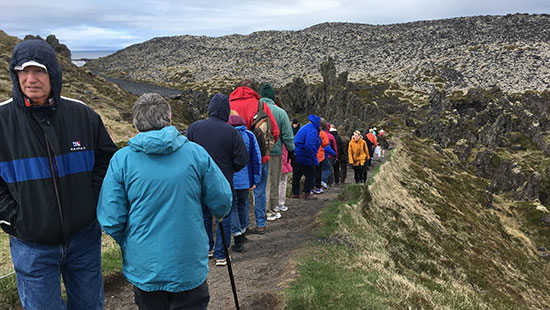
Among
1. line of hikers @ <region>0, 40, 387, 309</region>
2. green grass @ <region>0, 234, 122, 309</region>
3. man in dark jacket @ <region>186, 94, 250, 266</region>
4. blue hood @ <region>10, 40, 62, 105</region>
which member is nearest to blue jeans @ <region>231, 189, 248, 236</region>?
man in dark jacket @ <region>186, 94, 250, 266</region>

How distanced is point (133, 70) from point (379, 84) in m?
111

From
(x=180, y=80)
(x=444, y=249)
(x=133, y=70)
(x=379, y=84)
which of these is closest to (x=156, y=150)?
(x=444, y=249)

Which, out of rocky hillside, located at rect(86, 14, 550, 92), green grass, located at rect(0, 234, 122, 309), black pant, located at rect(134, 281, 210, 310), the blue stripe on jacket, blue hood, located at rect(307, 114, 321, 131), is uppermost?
rocky hillside, located at rect(86, 14, 550, 92)

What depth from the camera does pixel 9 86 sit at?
1385 inches

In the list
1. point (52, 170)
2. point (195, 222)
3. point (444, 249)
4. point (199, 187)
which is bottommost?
point (444, 249)

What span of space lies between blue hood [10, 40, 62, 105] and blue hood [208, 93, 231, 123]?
3259 mm

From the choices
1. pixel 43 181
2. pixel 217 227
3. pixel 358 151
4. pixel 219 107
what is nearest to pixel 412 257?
pixel 358 151

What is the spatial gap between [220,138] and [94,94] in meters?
44.3

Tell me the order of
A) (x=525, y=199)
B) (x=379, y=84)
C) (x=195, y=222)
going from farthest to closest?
(x=379, y=84), (x=525, y=199), (x=195, y=222)

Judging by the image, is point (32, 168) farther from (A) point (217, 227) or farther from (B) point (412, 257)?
(B) point (412, 257)

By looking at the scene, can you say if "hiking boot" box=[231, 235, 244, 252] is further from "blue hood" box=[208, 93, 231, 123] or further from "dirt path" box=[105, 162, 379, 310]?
"blue hood" box=[208, 93, 231, 123]

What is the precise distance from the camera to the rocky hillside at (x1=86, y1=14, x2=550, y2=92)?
391ft

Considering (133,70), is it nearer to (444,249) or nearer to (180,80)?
(180,80)

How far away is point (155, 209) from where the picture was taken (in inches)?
163
